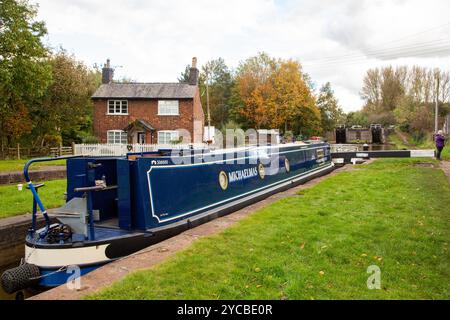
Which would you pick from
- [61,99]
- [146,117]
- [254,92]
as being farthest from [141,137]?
[254,92]

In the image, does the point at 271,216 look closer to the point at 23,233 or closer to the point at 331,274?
the point at 331,274

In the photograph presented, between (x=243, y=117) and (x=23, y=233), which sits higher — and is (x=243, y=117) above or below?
above

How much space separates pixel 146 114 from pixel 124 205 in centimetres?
2284

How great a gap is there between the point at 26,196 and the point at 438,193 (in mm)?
9904

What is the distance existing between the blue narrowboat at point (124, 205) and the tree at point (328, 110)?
145ft

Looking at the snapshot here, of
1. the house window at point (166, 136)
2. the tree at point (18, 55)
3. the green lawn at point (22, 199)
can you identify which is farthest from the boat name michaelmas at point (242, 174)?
the house window at point (166, 136)

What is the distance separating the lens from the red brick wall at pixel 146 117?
27297 millimetres

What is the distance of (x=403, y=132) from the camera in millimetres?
44344

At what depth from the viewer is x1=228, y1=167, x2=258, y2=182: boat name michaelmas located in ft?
25.1

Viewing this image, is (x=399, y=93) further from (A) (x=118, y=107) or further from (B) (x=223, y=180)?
(B) (x=223, y=180)

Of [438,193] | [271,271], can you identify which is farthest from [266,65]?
[271,271]

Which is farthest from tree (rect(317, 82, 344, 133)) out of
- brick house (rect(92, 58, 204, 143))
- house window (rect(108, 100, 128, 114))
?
house window (rect(108, 100, 128, 114))

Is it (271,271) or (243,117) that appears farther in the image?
(243,117)

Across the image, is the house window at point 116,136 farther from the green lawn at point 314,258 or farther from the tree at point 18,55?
the green lawn at point 314,258
